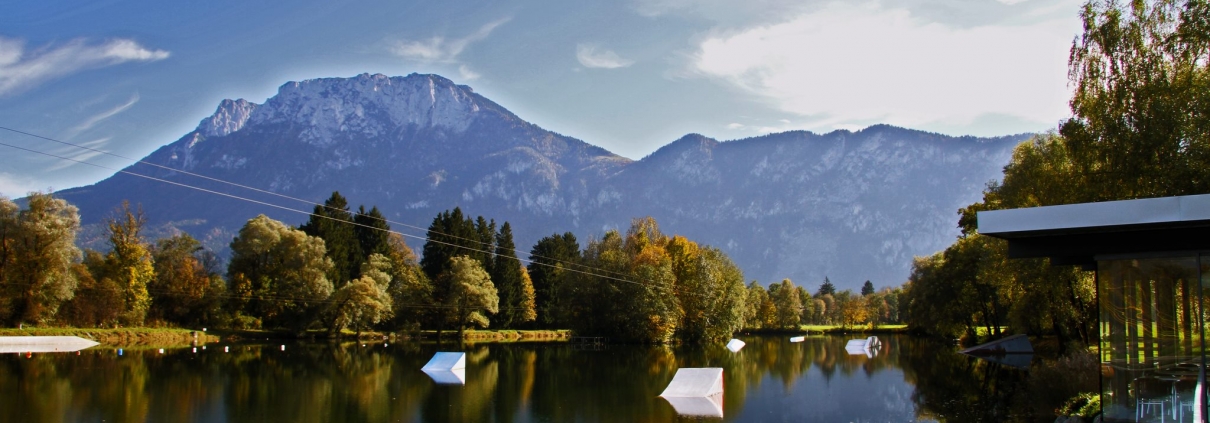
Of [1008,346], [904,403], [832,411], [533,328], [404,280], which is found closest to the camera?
[832,411]

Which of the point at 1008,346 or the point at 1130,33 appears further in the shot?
the point at 1008,346

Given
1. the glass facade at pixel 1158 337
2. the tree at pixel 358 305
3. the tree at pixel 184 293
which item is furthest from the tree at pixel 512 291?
the glass facade at pixel 1158 337

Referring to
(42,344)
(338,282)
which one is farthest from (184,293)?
(42,344)

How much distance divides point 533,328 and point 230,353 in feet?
134

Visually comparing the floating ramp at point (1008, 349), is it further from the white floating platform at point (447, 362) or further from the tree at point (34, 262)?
the tree at point (34, 262)

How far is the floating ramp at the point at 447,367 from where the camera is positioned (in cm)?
3856

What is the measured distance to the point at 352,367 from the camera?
42.7 metres

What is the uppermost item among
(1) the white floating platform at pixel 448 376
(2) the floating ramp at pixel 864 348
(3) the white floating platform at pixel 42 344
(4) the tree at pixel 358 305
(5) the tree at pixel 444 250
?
(5) the tree at pixel 444 250

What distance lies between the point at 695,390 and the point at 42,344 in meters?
43.6

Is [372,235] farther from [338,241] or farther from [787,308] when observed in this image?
[787,308]

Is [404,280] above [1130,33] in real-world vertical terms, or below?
below

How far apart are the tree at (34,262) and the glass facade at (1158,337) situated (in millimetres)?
58906

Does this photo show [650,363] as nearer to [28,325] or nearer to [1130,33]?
[1130,33]

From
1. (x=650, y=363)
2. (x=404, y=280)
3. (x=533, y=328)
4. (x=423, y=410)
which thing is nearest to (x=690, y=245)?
(x=533, y=328)
